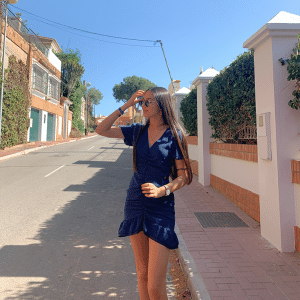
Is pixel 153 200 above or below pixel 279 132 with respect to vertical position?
below

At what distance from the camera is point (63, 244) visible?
402cm

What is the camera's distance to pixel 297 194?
145 inches

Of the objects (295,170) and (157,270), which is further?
(295,170)

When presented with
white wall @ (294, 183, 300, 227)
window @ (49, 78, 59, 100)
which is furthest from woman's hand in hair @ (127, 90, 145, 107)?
window @ (49, 78, 59, 100)

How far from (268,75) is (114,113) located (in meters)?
3.02

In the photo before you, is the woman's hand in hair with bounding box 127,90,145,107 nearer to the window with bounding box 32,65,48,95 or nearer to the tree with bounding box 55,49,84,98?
the window with bounding box 32,65,48,95

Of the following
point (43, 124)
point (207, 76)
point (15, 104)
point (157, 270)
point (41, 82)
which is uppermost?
point (41, 82)

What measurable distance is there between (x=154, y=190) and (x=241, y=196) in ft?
15.6

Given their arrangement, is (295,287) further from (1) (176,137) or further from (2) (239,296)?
(1) (176,137)

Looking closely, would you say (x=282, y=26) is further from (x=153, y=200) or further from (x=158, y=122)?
(x=153, y=200)

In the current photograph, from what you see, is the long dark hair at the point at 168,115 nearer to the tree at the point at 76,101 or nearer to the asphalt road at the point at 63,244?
the asphalt road at the point at 63,244

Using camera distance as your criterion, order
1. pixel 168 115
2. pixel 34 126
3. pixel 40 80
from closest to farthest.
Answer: pixel 168 115 → pixel 34 126 → pixel 40 80

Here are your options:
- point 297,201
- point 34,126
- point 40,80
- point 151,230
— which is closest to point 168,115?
point 151,230

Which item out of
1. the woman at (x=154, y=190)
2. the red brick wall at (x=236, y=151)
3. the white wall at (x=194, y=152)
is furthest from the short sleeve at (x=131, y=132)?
the white wall at (x=194, y=152)
